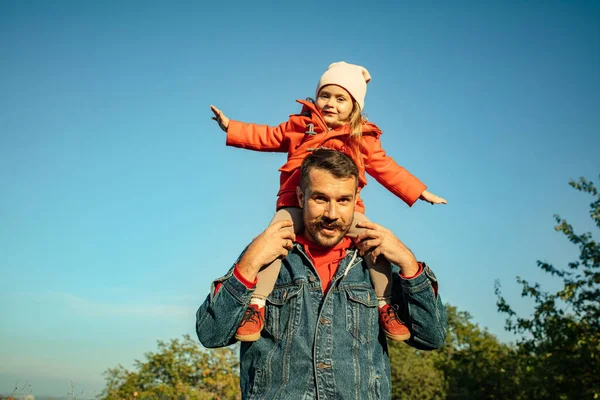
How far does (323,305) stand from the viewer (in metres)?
3.31

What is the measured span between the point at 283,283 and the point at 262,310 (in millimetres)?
242

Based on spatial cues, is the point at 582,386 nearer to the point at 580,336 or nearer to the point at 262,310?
the point at 580,336

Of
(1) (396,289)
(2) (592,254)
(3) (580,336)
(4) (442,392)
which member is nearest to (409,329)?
(1) (396,289)

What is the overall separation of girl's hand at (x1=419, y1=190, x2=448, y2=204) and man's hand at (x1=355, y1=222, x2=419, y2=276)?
138 cm

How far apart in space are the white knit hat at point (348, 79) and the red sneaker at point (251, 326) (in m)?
2.58

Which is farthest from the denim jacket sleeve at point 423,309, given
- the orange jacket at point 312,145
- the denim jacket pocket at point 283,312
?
the orange jacket at point 312,145

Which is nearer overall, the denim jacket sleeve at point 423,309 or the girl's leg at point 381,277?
the denim jacket sleeve at point 423,309

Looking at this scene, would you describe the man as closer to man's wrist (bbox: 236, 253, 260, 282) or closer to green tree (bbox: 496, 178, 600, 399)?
man's wrist (bbox: 236, 253, 260, 282)

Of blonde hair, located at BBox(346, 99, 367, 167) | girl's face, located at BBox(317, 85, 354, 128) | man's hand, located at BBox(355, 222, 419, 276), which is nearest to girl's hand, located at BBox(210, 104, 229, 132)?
girl's face, located at BBox(317, 85, 354, 128)

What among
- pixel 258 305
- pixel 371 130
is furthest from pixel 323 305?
pixel 371 130

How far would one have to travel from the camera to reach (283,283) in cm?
354

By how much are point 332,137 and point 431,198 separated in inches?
42.3

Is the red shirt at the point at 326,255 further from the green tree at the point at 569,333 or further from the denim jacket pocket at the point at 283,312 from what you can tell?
the green tree at the point at 569,333

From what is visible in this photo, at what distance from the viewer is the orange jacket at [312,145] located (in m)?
4.48
